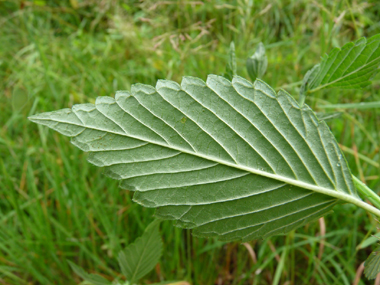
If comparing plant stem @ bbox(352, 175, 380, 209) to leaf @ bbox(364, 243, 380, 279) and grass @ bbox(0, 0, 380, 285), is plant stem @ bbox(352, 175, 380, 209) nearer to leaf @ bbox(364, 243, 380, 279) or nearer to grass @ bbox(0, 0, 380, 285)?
leaf @ bbox(364, 243, 380, 279)

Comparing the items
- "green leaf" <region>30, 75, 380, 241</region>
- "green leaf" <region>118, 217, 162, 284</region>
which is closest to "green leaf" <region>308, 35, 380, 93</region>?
"green leaf" <region>30, 75, 380, 241</region>

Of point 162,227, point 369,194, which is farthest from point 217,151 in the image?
point 162,227

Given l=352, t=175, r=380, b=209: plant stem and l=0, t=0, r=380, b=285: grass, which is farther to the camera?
l=0, t=0, r=380, b=285: grass

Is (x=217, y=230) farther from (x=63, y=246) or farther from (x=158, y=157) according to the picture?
(x=63, y=246)

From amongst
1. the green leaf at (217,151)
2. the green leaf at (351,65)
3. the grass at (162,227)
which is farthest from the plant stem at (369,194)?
the grass at (162,227)

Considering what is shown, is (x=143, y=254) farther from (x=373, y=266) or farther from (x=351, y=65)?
(x=351, y=65)

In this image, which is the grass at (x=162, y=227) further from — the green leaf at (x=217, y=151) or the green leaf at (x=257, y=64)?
the green leaf at (x=217, y=151)

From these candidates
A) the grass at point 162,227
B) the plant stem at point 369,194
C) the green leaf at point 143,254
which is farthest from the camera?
the grass at point 162,227
